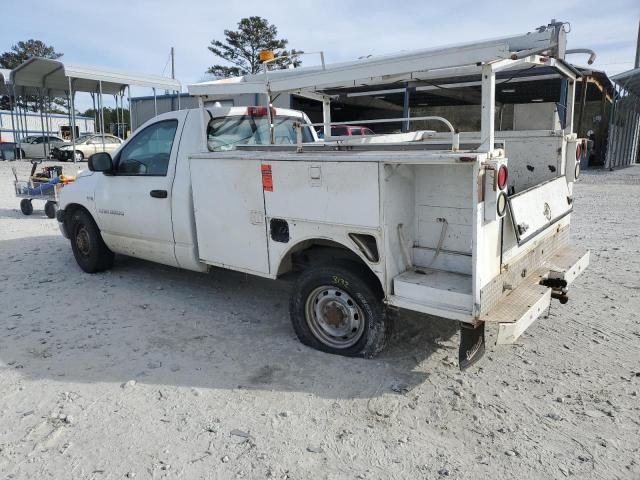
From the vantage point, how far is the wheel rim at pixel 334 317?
3975mm

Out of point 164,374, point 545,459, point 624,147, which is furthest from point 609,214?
point 624,147

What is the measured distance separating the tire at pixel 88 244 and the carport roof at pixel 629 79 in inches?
772

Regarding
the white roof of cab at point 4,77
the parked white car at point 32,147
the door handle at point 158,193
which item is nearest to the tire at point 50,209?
the door handle at point 158,193

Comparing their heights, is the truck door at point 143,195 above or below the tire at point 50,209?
above

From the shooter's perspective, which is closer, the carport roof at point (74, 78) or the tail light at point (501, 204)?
the tail light at point (501, 204)

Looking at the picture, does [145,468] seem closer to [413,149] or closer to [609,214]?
[413,149]

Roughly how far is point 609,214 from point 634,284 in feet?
15.8

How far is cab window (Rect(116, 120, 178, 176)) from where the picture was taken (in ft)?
17.3

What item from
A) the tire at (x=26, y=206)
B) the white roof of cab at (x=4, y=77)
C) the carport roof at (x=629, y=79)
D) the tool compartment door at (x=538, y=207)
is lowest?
the tire at (x=26, y=206)

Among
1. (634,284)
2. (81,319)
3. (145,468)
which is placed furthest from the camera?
(634,284)

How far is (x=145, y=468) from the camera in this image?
281 cm

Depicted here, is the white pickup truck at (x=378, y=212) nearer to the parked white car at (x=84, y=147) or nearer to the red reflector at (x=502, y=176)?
the red reflector at (x=502, y=176)

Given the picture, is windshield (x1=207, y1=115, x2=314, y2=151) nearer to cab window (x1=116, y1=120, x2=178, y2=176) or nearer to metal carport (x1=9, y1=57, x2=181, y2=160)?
cab window (x1=116, y1=120, x2=178, y2=176)

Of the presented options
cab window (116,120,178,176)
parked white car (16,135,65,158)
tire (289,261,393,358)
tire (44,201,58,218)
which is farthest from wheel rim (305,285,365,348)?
parked white car (16,135,65,158)
